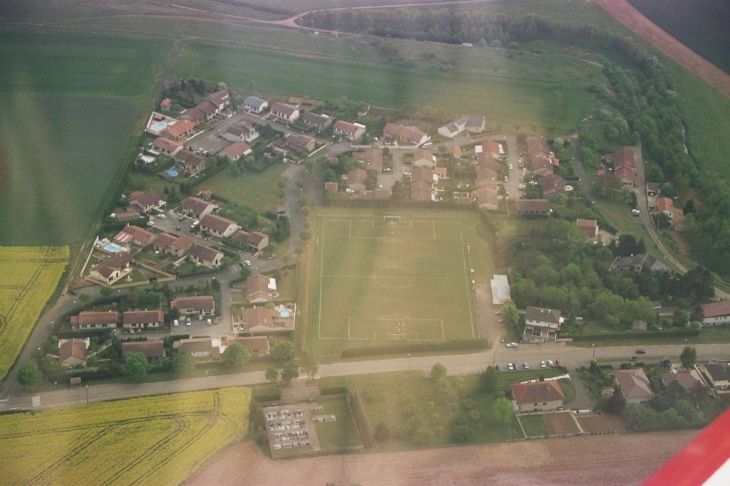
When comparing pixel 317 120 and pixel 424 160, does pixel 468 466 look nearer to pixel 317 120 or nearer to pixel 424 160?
pixel 424 160

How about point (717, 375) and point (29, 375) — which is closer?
point (29, 375)

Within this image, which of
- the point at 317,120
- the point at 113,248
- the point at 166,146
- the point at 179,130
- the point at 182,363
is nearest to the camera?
the point at 182,363

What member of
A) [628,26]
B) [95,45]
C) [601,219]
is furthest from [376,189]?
[628,26]

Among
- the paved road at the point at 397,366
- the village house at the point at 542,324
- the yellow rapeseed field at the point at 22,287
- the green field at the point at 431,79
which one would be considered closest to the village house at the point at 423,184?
the green field at the point at 431,79

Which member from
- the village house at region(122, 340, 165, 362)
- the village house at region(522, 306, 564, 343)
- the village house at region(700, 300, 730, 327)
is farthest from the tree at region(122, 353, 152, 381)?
the village house at region(700, 300, 730, 327)

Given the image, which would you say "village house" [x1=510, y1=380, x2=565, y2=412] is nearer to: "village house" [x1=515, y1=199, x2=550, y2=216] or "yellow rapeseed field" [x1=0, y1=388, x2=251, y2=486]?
"yellow rapeseed field" [x1=0, y1=388, x2=251, y2=486]

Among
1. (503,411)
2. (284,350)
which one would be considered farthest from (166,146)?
(503,411)
